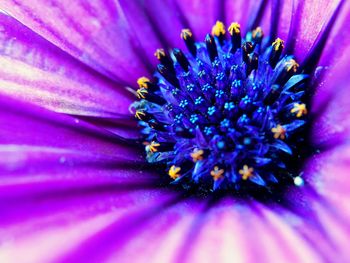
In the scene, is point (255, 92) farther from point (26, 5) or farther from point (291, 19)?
point (26, 5)

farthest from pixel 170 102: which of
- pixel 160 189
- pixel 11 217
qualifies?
pixel 11 217

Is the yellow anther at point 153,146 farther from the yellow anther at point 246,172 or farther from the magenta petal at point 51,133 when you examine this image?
the yellow anther at point 246,172

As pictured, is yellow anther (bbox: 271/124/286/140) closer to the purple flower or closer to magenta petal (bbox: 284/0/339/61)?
the purple flower

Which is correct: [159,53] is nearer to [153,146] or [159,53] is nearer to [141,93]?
[141,93]

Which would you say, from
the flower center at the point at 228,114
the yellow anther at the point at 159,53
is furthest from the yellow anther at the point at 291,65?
the yellow anther at the point at 159,53

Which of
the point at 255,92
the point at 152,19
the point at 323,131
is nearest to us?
the point at 323,131

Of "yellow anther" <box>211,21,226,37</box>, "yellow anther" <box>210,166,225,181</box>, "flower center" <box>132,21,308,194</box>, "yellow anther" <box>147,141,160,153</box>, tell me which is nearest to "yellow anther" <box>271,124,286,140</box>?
"flower center" <box>132,21,308,194</box>
